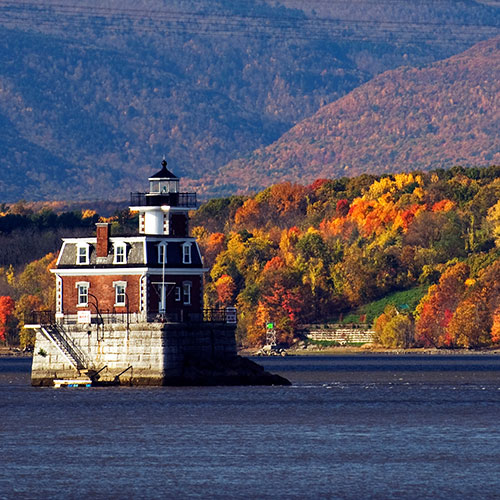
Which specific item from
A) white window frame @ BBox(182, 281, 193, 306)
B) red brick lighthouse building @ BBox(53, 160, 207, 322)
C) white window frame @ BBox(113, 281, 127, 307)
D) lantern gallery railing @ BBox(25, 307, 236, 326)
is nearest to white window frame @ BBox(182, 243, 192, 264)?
red brick lighthouse building @ BBox(53, 160, 207, 322)

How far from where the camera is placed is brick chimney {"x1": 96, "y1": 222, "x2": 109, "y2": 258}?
4783 inches

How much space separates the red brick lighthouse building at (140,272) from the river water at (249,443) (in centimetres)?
553

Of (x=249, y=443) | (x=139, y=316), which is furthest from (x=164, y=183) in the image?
(x=249, y=443)

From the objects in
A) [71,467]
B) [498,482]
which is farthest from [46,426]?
[498,482]

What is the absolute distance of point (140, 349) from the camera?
117 meters

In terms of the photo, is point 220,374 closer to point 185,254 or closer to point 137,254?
point 185,254

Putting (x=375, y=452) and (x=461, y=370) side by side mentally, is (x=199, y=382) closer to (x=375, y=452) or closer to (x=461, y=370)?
(x=375, y=452)

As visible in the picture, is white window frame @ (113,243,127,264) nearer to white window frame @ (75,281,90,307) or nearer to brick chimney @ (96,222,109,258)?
brick chimney @ (96,222,109,258)

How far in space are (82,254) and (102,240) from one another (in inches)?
79.7

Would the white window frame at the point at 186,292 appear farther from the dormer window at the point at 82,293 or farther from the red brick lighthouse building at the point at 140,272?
the dormer window at the point at 82,293

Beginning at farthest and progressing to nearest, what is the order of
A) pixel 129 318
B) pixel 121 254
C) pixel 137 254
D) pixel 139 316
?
pixel 121 254 → pixel 137 254 → pixel 129 318 → pixel 139 316

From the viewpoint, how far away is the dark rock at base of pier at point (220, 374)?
118 m

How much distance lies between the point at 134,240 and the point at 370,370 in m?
72.7

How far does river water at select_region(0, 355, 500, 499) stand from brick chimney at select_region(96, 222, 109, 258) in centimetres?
914
